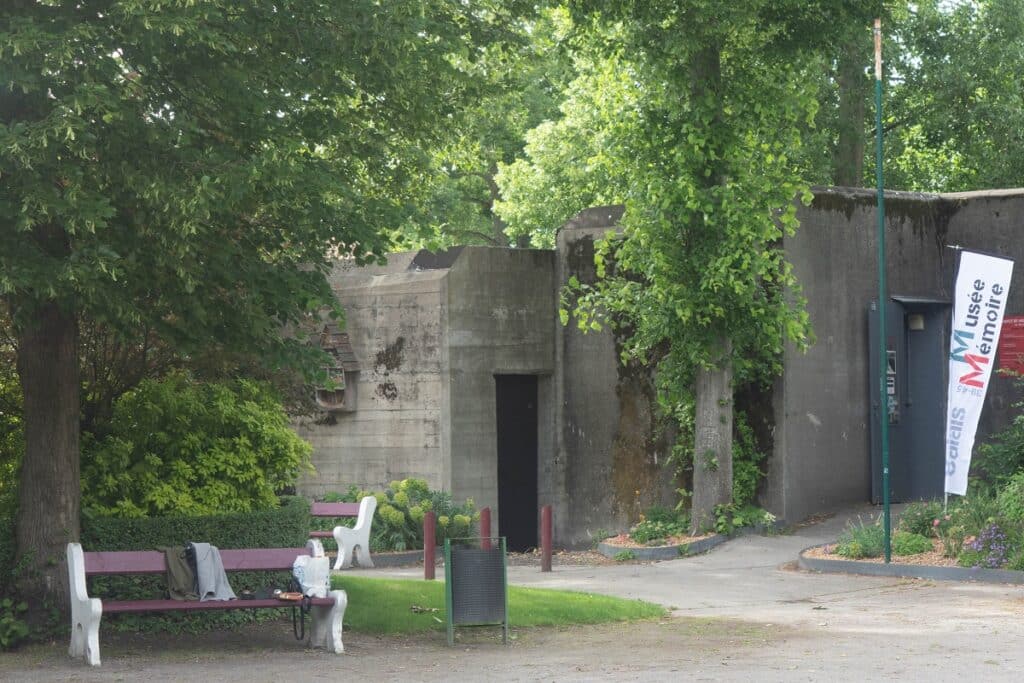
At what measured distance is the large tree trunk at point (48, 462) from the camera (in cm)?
1241

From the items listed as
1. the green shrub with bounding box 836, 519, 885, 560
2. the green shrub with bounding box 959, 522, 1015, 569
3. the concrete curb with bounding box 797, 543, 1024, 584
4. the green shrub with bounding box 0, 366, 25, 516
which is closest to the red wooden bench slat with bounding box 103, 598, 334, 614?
the green shrub with bounding box 0, 366, 25, 516

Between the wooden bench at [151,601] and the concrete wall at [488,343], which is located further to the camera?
the concrete wall at [488,343]

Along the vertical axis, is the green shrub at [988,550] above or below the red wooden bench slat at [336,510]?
below

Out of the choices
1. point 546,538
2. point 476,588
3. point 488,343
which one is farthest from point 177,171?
point 488,343

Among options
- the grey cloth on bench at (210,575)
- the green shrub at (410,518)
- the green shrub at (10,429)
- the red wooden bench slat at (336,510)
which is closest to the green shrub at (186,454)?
the green shrub at (10,429)

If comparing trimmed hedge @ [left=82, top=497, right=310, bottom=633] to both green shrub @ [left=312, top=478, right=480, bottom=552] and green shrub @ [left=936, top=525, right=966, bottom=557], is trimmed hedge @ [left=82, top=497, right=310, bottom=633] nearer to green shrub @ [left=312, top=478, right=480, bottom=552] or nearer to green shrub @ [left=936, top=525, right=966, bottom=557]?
green shrub @ [left=312, top=478, right=480, bottom=552]

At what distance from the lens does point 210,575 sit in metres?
12.4

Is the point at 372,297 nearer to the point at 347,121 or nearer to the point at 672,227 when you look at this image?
the point at 672,227

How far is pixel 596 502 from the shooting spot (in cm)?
2327

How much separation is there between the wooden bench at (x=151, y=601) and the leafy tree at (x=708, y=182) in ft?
27.6

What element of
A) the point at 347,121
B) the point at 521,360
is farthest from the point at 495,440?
the point at 347,121

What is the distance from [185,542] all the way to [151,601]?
1.19 m

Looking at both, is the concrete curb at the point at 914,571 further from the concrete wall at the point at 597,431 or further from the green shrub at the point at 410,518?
the green shrub at the point at 410,518

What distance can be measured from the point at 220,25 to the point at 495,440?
492 inches
